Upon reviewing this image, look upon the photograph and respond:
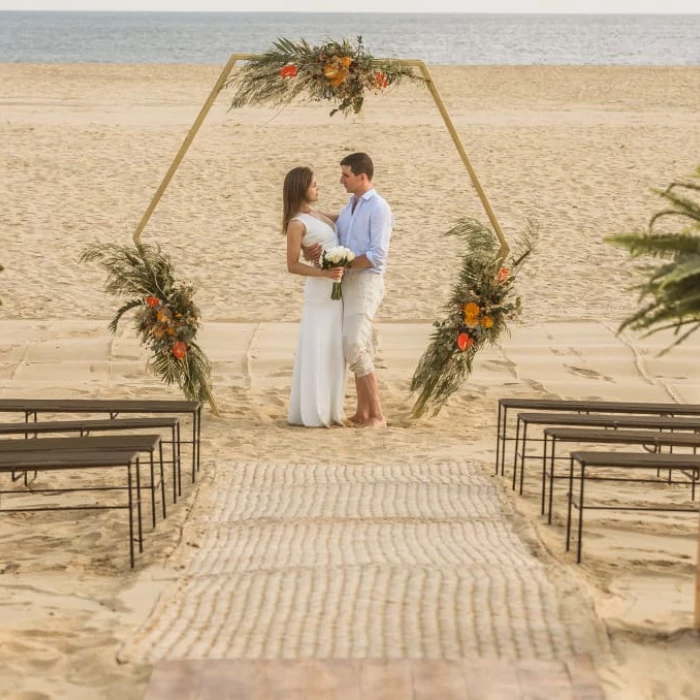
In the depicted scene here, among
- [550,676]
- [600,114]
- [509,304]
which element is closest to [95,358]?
[509,304]

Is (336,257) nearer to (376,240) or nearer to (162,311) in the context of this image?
(376,240)

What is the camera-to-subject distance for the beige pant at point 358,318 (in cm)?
845

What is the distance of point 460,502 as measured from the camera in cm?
662

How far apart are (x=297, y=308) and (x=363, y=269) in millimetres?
4257

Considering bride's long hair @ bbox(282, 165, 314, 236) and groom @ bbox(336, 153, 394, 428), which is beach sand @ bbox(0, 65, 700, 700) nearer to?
groom @ bbox(336, 153, 394, 428)

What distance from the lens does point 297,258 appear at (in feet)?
27.6

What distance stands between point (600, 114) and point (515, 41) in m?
95.8

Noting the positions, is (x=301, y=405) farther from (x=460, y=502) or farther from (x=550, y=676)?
(x=550, y=676)

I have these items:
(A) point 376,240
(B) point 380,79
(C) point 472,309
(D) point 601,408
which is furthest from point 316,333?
(D) point 601,408

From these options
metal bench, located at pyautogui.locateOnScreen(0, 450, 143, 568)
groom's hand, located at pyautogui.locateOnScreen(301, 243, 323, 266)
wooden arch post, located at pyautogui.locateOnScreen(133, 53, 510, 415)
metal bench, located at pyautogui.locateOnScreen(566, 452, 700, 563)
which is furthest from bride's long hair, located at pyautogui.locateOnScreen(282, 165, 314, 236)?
metal bench, located at pyautogui.locateOnScreen(566, 452, 700, 563)

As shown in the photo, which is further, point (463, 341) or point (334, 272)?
point (463, 341)

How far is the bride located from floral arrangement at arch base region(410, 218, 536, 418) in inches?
24.2

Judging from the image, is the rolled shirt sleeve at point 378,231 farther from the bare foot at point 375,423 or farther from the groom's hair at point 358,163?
the bare foot at point 375,423

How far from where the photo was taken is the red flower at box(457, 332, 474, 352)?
8680 mm
